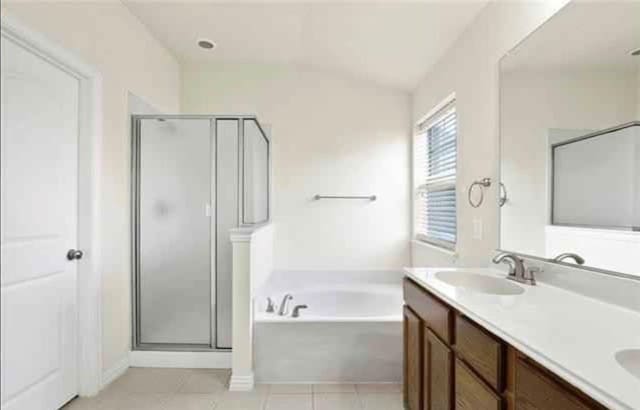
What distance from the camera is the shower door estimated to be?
2451mm

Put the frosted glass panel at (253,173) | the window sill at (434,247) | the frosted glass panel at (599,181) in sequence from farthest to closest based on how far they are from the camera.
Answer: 1. the frosted glass panel at (253,173)
2. the window sill at (434,247)
3. the frosted glass panel at (599,181)

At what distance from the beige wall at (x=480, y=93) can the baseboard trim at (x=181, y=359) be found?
74.5 inches

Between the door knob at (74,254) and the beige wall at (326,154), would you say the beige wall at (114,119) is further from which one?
the beige wall at (326,154)

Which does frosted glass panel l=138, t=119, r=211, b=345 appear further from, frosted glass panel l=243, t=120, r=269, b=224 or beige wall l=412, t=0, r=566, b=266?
beige wall l=412, t=0, r=566, b=266

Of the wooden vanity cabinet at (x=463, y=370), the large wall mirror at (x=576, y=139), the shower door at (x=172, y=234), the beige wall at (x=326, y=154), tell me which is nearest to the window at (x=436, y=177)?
→ the beige wall at (x=326, y=154)

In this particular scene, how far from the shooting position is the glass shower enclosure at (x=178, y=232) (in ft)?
8.04

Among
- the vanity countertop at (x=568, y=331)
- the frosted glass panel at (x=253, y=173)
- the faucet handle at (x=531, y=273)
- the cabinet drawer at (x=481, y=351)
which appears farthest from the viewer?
the frosted glass panel at (x=253, y=173)

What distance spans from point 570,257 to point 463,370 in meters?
0.69

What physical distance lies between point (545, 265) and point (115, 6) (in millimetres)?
3124

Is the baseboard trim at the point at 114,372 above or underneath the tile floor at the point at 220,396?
above

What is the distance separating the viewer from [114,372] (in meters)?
2.22

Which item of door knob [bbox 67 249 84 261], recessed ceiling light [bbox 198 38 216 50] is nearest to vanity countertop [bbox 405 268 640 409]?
door knob [bbox 67 249 84 261]

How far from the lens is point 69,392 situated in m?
1.92

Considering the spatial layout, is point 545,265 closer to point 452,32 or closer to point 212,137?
point 452,32
